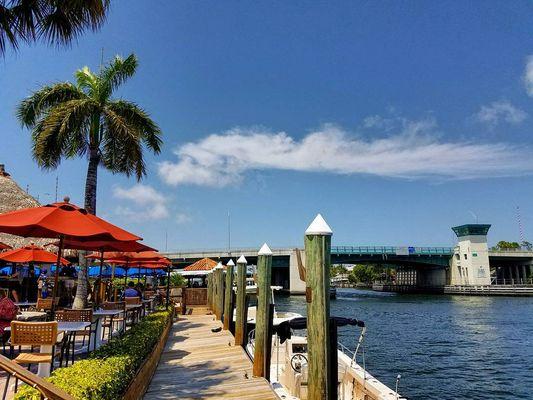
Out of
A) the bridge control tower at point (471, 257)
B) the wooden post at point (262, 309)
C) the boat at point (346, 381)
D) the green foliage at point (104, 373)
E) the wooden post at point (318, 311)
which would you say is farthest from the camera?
the bridge control tower at point (471, 257)

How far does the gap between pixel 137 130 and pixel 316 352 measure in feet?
44.0

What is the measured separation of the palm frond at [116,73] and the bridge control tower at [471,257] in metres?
73.1

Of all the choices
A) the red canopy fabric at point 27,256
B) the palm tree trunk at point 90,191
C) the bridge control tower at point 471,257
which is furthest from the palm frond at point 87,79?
the bridge control tower at point 471,257

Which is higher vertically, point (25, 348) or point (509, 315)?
point (25, 348)

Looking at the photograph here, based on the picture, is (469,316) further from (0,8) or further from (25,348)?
(0,8)

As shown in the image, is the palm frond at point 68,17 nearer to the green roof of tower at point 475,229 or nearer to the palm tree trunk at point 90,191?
the palm tree trunk at point 90,191

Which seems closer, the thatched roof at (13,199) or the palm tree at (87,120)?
the palm tree at (87,120)

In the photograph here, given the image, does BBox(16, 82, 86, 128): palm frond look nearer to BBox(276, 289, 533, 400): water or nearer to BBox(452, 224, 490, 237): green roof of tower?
BBox(276, 289, 533, 400): water

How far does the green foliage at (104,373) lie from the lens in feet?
13.3

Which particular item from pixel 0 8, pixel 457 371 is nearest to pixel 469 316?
pixel 457 371

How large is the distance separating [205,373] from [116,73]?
1264cm

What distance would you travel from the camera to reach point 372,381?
1044 centimetres

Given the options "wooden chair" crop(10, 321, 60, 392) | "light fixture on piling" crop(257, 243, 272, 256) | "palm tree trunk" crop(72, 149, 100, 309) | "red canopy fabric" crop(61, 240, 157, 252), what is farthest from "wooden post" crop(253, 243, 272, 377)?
"palm tree trunk" crop(72, 149, 100, 309)

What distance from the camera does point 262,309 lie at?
27.5 ft
